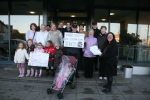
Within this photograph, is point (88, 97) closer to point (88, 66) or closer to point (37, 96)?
point (88, 66)

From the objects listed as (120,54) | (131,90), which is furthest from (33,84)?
(120,54)

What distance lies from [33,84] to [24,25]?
13.9ft

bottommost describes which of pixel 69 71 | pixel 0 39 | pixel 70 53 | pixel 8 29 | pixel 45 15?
pixel 69 71

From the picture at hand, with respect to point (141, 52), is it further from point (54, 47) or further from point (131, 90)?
point (54, 47)

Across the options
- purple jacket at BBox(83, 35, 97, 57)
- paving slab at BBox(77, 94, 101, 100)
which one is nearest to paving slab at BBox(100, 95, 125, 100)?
paving slab at BBox(77, 94, 101, 100)

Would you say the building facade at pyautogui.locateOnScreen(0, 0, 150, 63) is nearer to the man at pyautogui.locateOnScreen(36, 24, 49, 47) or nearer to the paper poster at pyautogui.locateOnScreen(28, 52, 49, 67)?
the man at pyautogui.locateOnScreen(36, 24, 49, 47)

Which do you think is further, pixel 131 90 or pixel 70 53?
pixel 70 53

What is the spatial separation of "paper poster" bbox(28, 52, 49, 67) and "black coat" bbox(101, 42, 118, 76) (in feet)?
6.69

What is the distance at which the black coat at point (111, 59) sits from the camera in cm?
382

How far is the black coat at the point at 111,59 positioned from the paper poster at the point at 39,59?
2.04 metres

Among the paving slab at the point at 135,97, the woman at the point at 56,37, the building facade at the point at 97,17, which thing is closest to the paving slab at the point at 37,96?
the woman at the point at 56,37

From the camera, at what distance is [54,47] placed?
4711 millimetres

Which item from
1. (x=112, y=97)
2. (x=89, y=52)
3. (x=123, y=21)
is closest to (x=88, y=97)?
(x=112, y=97)

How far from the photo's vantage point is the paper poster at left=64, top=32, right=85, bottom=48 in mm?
4496
